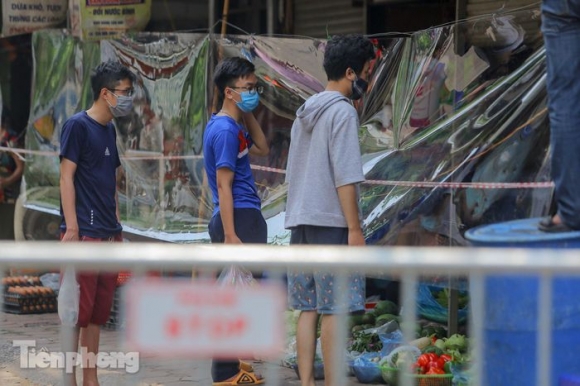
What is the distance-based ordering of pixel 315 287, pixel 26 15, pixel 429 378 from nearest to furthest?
1. pixel 315 287
2. pixel 429 378
3. pixel 26 15

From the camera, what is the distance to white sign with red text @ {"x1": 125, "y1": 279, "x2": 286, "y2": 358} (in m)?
2.90

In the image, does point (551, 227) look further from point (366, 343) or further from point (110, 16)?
point (110, 16)

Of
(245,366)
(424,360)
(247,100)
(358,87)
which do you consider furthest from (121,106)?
(245,366)

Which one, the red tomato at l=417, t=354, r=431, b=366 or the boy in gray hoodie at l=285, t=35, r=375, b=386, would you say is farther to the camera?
the red tomato at l=417, t=354, r=431, b=366

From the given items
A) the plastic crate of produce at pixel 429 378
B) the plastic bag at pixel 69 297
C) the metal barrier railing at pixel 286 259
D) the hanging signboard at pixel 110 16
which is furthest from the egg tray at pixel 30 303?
the metal barrier railing at pixel 286 259

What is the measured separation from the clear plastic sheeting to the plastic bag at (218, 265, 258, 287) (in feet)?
10.3

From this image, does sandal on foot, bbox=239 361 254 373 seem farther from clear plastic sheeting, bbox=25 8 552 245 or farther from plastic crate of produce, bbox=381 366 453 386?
clear plastic sheeting, bbox=25 8 552 245

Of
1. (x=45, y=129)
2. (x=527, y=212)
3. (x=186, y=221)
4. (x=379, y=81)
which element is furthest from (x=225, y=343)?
(x=45, y=129)

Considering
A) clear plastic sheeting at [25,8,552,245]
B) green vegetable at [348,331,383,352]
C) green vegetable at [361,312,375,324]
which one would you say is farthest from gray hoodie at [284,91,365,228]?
green vegetable at [361,312,375,324]

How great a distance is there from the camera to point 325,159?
17.9 feet

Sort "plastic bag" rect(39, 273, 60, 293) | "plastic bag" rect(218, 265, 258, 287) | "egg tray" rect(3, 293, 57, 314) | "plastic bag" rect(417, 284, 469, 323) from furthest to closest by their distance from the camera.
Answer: "plastic bag" rect(39, 273, 60, 293)
"egg tray" rect(3, 293, 57, 314)
"plastic bag" rect(417, 284, 469, 323)
"plastic bag" rect(218, 265, 258, 287)

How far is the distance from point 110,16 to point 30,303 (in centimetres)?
245

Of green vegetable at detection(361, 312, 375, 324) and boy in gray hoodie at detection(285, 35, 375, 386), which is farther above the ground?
boy in gray hoodie at detection(285, 35, 375, 386)

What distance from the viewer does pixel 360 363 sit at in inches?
258
